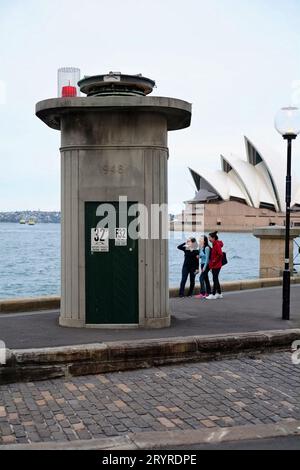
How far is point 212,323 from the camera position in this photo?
35.4ft

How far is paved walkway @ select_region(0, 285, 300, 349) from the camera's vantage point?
927 cm

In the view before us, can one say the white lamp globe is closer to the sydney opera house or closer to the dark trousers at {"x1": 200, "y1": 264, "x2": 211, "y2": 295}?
the dark trousers at {"x1": 200, "y1": 264, "x2": 211, "y2": 295}

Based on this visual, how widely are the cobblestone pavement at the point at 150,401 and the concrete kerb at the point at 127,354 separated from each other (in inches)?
5.3

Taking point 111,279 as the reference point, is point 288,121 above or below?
above

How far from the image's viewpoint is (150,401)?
7012 millimetres

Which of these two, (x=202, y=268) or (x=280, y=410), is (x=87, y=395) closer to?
(x=280, y=410)

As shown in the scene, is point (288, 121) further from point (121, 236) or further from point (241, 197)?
point (241, 197)

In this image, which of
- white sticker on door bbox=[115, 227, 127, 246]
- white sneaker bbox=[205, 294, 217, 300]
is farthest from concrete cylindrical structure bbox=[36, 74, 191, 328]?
white sneaker bbox=[205, 294, 217, 300]

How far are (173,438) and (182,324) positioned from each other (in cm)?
496

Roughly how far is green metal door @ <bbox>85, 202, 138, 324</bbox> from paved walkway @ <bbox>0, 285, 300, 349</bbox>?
1.37ft

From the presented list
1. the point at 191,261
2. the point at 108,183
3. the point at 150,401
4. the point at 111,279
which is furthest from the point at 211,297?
the point at 150,401

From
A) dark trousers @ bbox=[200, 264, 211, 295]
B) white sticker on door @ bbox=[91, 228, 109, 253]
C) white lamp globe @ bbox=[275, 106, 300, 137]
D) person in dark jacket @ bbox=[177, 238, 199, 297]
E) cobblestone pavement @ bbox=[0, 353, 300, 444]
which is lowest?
cobblestone pavement @ bbox=[0, 353, 300, 444]
